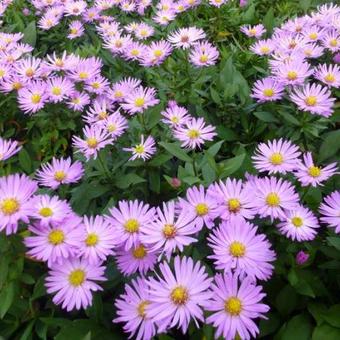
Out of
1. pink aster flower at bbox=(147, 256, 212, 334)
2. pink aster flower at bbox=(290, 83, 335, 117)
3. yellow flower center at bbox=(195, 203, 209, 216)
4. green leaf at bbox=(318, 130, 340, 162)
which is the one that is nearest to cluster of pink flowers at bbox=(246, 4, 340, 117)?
pink aster flower at bbox=(290, 83, 335, 117)

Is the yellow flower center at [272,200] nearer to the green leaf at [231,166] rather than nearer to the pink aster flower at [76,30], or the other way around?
the green leaf at [231,166]

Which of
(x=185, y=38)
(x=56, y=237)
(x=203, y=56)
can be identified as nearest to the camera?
(x=56, y=237)

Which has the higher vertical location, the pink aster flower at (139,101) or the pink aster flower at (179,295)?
the pink aster flower at (139,101)

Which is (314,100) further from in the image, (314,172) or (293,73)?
(314,172)

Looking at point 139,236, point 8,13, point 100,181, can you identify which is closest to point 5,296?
point 139,236

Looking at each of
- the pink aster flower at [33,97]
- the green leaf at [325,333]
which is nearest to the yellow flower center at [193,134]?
the pink aster flower at [33,97]

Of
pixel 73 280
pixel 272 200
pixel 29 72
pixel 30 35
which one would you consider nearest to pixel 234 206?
pixel 272 200

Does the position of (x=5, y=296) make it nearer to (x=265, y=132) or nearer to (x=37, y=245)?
(x=37, y=245)
